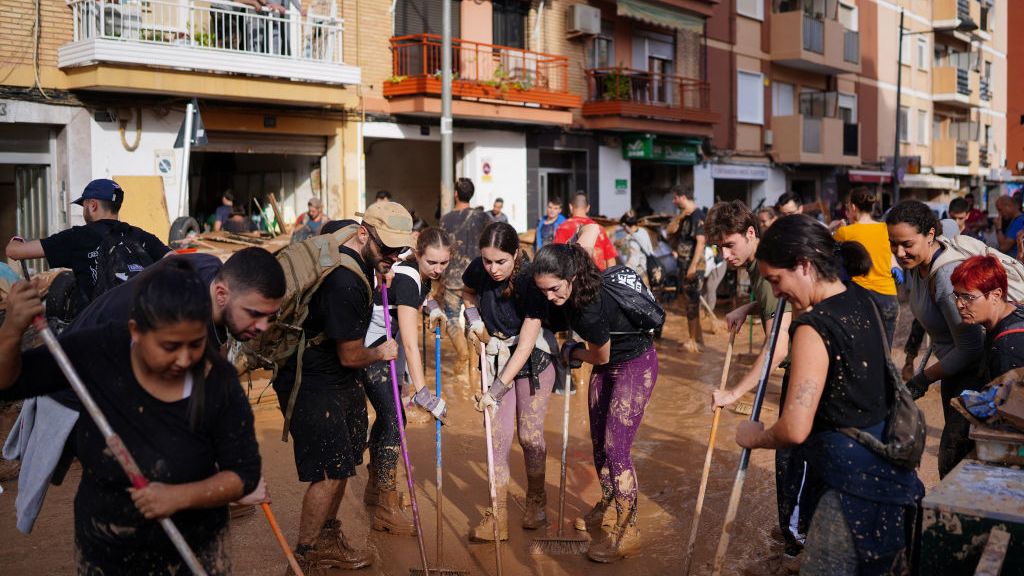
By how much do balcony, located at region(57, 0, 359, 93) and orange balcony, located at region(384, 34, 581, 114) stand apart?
4.87ft

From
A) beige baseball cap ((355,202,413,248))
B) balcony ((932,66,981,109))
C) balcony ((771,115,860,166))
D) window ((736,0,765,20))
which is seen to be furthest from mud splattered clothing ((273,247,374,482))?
balcony ((932,66,981,109))

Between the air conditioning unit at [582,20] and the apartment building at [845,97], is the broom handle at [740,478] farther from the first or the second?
the air conditioning unit at [582,20]

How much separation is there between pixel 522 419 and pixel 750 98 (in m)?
22.6

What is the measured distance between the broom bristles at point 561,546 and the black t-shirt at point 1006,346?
7.35ft

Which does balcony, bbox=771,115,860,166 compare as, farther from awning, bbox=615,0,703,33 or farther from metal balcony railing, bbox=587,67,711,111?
awning, bbox=615,0,703,33

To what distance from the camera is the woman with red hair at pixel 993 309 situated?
410 cm

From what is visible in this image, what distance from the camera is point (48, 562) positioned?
473cm

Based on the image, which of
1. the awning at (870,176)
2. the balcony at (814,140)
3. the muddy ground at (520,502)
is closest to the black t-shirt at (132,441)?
the muddy ground at (520,502)

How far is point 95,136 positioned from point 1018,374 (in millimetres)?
12416

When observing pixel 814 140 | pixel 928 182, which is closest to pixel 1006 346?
pixel 814 140

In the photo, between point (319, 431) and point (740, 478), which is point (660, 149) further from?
point (740, 478)

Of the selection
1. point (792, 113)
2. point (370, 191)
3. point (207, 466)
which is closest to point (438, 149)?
point (370, 191)

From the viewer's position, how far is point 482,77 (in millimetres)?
18016

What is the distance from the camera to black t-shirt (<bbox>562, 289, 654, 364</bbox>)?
4504 mm
